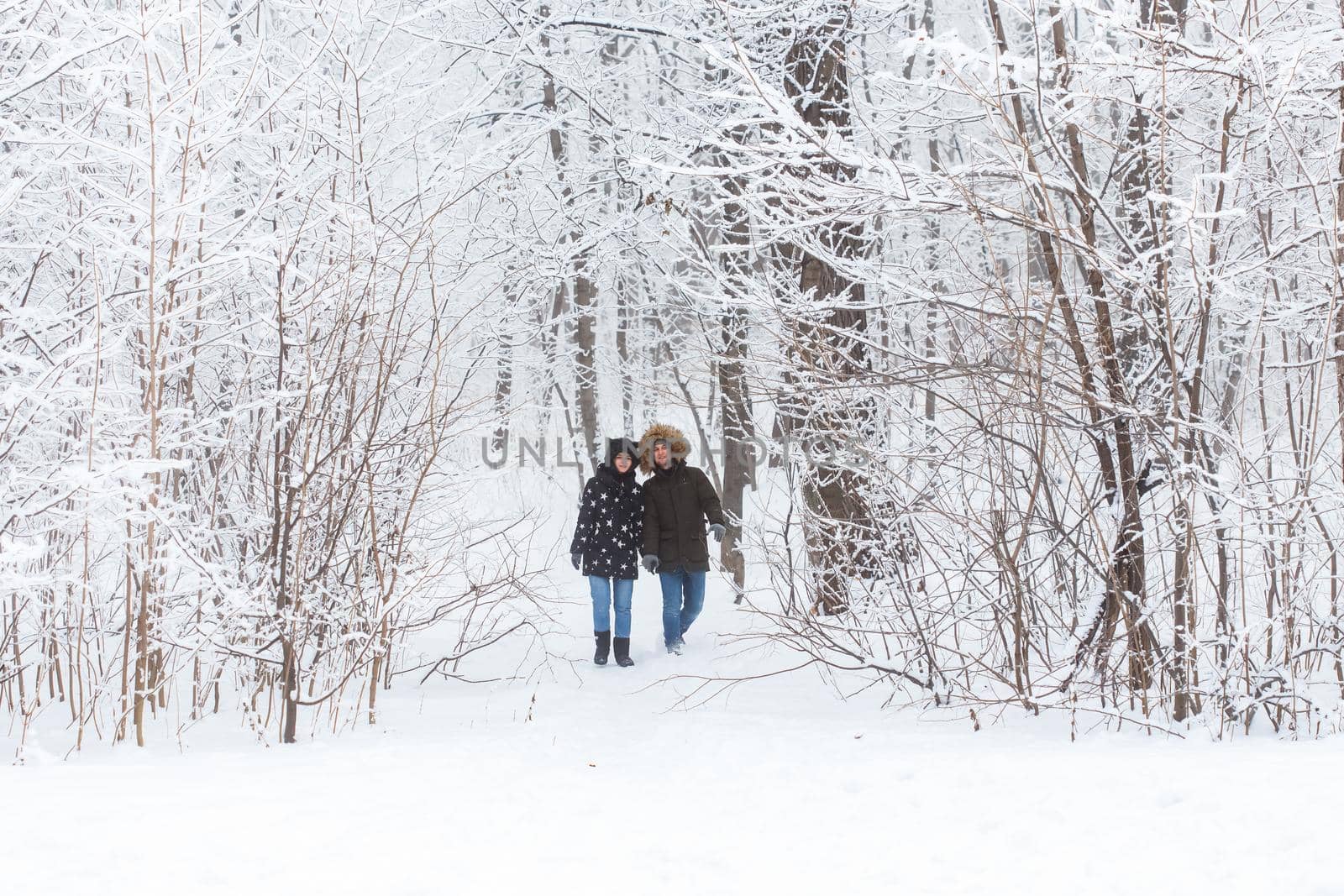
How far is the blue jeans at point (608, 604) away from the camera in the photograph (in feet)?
24.3

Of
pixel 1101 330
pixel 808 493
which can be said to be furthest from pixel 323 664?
pixel 1101 330

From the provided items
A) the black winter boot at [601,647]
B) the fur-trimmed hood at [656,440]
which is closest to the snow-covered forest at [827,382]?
the black winter boot at [601,647]

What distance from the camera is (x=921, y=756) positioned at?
418cm

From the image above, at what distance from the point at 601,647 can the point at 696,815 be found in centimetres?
368

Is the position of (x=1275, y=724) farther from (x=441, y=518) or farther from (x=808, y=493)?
(x=441, y=518)

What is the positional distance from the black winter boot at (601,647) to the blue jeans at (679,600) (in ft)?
1.49

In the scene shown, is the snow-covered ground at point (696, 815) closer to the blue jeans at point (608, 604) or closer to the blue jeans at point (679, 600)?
the blue jeans at point (608, 604)

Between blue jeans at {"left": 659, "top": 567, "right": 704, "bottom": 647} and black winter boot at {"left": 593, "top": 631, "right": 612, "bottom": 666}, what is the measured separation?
45 cm

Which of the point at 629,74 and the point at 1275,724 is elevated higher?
the point at 629,74

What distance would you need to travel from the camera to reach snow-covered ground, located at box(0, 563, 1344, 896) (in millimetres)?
2975

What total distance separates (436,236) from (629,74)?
205 inches

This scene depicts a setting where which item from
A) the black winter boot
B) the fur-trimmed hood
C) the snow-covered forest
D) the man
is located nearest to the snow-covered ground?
the snow-covered forest

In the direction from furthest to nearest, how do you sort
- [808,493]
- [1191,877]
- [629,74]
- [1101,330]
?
[629,74], [808,493], [1101,330], [1191,877]

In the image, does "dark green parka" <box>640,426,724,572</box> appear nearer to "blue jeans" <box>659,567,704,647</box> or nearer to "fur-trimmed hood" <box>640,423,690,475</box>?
"fur-trimmed hood" <box>640,423,690,475</box>
